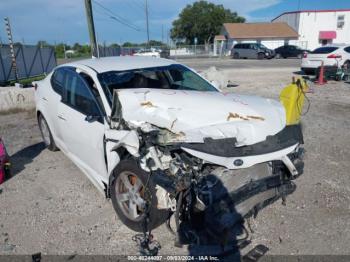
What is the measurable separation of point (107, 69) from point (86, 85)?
1.18 feet

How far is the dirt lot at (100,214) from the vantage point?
2922mm

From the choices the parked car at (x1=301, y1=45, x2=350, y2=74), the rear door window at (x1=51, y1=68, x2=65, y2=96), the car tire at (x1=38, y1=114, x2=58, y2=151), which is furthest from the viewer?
the parked car at (x1=301, y1=45, x2=350, y2=74)

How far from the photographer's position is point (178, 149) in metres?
2.73

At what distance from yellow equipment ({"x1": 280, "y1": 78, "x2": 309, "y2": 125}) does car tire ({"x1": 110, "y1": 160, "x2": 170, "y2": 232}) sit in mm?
1771

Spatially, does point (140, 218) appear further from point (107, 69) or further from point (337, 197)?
point (337, 197)

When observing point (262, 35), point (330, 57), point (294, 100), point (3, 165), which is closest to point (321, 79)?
point (330, 57)

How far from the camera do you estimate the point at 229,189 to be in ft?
9.01

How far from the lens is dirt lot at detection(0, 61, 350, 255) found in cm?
292

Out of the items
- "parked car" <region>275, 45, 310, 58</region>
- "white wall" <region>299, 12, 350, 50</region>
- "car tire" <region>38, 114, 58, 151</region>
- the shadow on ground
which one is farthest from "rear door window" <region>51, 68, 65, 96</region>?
"white wall" <region>299, 12, 350, 50</region>

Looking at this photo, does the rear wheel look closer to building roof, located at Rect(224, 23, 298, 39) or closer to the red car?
building roof, located at Rect(224, 23, 298, 39)

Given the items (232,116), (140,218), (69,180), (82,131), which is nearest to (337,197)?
(232,116)

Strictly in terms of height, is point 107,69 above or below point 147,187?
above

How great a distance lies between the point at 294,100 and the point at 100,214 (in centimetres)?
259

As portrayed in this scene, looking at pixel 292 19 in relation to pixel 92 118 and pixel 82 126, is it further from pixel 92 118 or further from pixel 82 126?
pixel 92 118
